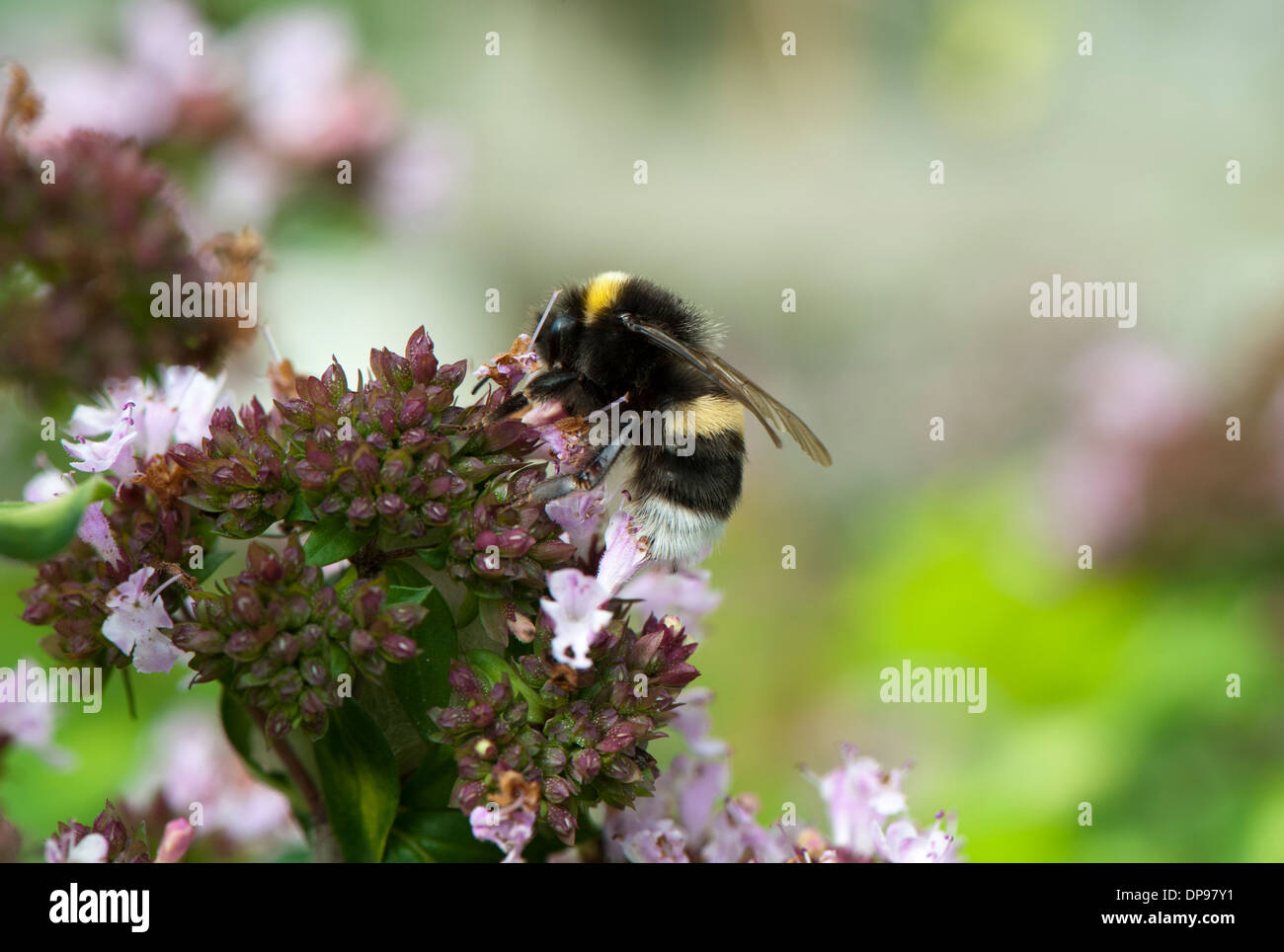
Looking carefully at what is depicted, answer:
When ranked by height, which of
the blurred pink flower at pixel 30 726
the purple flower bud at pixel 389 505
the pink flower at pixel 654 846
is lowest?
the pink flower at pixel 654 846

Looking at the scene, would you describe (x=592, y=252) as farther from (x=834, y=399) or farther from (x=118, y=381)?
(x=118, y=381)

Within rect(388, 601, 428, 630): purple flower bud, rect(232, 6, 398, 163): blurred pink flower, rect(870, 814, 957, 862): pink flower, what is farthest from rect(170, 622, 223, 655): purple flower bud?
rect(232, 6, 398, 163): blurred pink flower

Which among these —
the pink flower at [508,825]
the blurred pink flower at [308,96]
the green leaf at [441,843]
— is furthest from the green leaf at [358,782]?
the blurred pink flower at [308,96]

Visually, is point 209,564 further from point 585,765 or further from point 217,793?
point 217,793

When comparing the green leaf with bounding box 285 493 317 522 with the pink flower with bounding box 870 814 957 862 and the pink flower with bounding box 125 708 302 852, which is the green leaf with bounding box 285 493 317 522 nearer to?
the pink flower with bounding box 125 708 302 852

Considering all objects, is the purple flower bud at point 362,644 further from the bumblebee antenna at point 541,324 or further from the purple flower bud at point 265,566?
the bumblebee antenna at point 541,324

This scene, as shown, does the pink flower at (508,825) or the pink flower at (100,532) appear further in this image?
the pink flower at (100,532)

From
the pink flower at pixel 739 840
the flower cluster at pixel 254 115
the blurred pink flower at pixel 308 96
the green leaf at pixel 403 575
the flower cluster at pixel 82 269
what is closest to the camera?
the green leaf at pixel 403 575


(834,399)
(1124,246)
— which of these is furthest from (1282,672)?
(1124,246)
